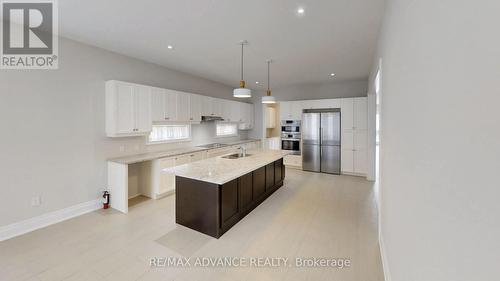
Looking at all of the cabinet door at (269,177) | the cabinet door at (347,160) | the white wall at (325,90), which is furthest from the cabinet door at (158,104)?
the cabinet door at (347,160)

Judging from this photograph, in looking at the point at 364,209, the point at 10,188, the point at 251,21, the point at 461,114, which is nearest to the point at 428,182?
the point at 461,114

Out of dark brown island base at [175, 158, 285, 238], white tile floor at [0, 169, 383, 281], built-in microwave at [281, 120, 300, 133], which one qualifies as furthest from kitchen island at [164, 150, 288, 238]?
built-in microwave at [281, 120, 300, 133]

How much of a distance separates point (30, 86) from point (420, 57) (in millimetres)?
4453

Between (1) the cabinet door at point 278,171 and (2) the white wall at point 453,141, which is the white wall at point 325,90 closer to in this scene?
(1) the cabinet door at point 278,171

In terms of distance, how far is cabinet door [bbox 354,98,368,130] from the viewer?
18.6 feet

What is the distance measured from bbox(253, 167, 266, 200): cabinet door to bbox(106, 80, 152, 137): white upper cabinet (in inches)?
93.1

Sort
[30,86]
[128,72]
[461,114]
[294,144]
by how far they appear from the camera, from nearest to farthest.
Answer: [461,114]
[30,86]
[128,72]
[294,144]

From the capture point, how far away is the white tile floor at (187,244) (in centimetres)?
206

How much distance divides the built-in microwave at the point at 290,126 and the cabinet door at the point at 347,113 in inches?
53.2

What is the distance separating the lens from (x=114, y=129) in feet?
11.8

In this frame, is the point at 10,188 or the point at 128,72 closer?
the point at 10,188

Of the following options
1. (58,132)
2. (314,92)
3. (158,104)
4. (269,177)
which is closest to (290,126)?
(314,92)

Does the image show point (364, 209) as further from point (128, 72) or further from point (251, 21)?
point (128, 72)

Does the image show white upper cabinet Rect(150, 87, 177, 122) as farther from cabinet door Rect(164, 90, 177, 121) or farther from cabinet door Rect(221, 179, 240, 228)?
cabinet door Rect(221, 179, 240, 228)
